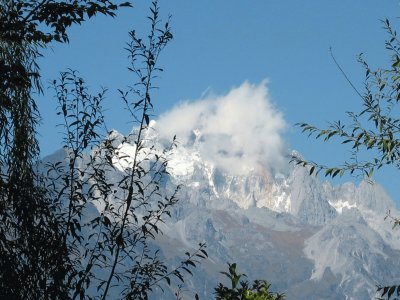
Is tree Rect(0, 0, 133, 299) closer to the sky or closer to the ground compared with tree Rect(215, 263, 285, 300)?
closer to the sky

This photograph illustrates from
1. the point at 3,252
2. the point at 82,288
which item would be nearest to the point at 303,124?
the point at 82,288

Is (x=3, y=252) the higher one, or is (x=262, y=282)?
(x=3, y=252)

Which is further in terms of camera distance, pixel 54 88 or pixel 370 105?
pixel 54 88

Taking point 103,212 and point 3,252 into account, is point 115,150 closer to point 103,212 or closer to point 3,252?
point 103,212

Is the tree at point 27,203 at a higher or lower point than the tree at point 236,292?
higher

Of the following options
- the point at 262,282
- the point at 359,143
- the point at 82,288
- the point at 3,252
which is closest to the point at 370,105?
the point at 359,143

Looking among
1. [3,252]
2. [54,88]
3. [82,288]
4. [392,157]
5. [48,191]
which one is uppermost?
[54,88]

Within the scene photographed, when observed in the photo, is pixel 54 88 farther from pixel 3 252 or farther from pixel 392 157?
pixel 392 157

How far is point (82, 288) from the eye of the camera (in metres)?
11.4

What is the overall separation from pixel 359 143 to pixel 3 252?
5.64 meters

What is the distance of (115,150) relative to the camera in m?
13.2

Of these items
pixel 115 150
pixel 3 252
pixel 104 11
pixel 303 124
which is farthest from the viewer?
pixel 115 150

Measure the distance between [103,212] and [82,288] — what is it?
1417 millimetres

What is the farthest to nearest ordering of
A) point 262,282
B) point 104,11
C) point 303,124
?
point 262,282, point 303,124, point 104,11
